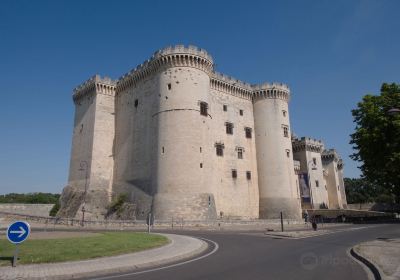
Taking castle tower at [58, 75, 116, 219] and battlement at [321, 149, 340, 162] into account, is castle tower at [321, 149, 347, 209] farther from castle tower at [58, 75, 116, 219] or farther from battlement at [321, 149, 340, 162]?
castle tower at [58, 75, 116, 219]

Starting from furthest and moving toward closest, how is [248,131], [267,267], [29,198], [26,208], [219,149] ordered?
[29,198] → [26,208] → [248,131] → [219,149] → [267,267]

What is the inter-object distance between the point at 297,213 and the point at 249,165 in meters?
9.86

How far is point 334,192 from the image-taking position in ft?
218

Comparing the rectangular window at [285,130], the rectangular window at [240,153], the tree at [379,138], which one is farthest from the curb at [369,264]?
the rectangular window at [285,130]

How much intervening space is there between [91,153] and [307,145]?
4015 cm

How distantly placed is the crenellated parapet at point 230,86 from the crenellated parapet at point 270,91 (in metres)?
0.96

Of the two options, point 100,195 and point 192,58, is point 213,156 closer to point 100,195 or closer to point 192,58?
point 192,58

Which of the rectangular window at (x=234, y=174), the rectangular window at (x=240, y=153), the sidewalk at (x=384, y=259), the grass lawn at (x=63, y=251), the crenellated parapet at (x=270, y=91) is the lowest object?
the sidewalk at (x=384, y=259)

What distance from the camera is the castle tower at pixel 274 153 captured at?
44812 millimetres

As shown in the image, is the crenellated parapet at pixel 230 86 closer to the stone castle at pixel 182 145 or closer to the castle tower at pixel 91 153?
the stone castle at pixel 182 145

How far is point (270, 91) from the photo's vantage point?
49.1 m

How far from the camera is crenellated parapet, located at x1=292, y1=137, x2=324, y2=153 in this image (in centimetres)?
6066

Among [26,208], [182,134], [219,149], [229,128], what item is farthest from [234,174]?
[26,208]

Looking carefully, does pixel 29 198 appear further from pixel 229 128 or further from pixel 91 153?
pixel 229 128
